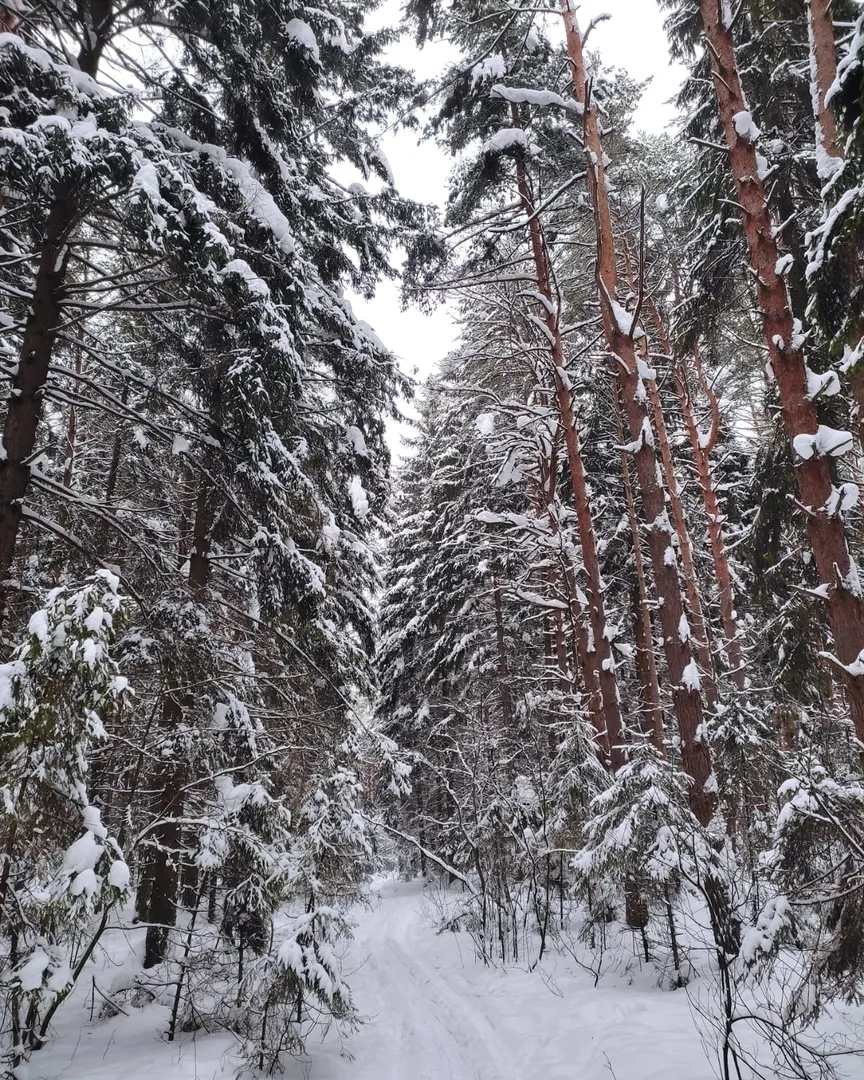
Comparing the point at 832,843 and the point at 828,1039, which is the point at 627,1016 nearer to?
the point at 828,1039

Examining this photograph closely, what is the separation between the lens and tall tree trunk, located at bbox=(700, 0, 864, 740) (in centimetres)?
450

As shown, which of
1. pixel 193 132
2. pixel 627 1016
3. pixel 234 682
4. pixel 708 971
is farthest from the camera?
pixel 234 682

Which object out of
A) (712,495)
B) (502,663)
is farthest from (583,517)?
(502,663)

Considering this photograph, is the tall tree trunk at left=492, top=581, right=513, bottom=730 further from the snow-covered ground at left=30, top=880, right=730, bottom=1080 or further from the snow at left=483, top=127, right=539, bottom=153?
the snow at left=483, top=127, right=539, bottom=153

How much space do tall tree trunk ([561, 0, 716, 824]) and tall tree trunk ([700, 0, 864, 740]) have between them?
1.45m

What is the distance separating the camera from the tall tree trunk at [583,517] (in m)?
8.45

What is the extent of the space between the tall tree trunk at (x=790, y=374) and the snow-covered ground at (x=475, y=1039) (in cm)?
293

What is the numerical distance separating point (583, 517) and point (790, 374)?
4.40m

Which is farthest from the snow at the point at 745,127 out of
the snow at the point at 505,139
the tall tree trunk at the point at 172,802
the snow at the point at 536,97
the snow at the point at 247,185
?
the tall tree trunk at the point at 172,802

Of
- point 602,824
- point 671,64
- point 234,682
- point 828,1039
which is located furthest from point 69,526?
point 671,64

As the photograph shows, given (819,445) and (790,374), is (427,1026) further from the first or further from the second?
(790,374)

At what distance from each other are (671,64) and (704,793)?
39.2ft

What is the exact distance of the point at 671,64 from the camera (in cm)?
1055

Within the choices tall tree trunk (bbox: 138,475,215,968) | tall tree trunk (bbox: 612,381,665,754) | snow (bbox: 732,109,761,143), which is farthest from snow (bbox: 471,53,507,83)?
tall tree trunk (bbox: 138,475,215,968)
